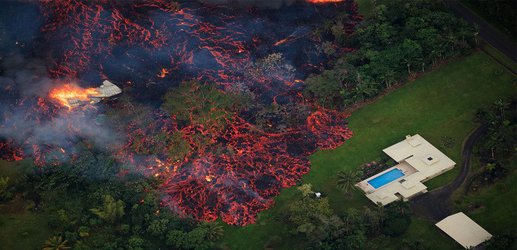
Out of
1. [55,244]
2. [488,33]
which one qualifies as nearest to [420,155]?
[488,33]

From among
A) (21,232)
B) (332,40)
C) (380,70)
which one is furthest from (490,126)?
(21,232)

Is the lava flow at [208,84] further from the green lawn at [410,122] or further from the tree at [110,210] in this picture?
the tree at [110,210]

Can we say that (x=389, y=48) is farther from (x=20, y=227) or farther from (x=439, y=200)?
(x=20, y=227)

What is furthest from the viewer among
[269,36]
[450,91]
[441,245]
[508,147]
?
[269,36]

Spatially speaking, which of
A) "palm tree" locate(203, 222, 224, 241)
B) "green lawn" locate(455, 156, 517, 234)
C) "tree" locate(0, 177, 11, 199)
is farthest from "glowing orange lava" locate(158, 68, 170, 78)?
"green lawn" locate(455, 156, 517, 234)

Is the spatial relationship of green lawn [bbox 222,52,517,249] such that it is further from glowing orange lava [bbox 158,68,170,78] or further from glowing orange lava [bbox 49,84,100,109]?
glowing orange lava [bbox 49,84,100,109]

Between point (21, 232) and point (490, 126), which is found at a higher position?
point (490, 126)

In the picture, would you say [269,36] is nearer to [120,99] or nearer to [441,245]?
[120,99]
